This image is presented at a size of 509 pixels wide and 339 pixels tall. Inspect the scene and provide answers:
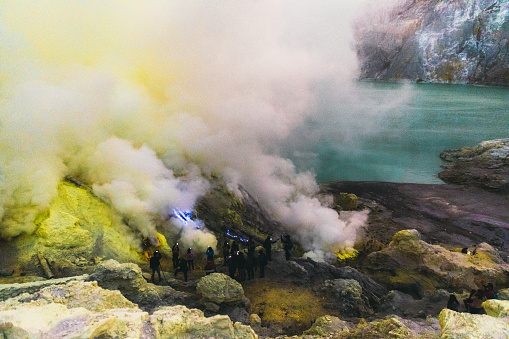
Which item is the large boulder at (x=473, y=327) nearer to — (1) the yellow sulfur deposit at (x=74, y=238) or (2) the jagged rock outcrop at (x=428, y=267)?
(2) the jagged rock outcrop at (x=428, y=267)

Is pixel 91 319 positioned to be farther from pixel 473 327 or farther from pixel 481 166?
pixel 481 166

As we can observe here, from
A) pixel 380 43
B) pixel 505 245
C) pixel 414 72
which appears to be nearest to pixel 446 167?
pixel 505 245

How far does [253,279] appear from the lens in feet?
28.5

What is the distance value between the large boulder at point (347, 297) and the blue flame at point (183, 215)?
4.76 meters

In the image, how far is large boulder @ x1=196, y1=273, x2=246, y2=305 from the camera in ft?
21.5

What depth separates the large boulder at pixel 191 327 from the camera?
3855mm

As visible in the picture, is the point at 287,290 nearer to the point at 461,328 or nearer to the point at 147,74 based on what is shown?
the point at 461,328

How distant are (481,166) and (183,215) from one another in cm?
2281

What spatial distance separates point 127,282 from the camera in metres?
6.03

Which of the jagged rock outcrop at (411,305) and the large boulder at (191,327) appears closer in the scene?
the large boulder at (191,327)

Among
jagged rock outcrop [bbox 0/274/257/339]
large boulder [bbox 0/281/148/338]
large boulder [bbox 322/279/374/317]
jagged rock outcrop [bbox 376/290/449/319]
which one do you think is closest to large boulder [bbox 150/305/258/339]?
jagged rock outcrop [bbox 0/274/257/339]

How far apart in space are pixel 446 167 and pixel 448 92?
2631 cm

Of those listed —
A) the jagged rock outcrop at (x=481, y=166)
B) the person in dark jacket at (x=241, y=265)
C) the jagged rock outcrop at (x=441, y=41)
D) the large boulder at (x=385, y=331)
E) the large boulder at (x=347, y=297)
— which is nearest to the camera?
the large boulder at (x=385, y=331)

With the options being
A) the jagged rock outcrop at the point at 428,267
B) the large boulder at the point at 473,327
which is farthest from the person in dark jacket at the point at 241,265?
the large boulder at the point at 473,327
